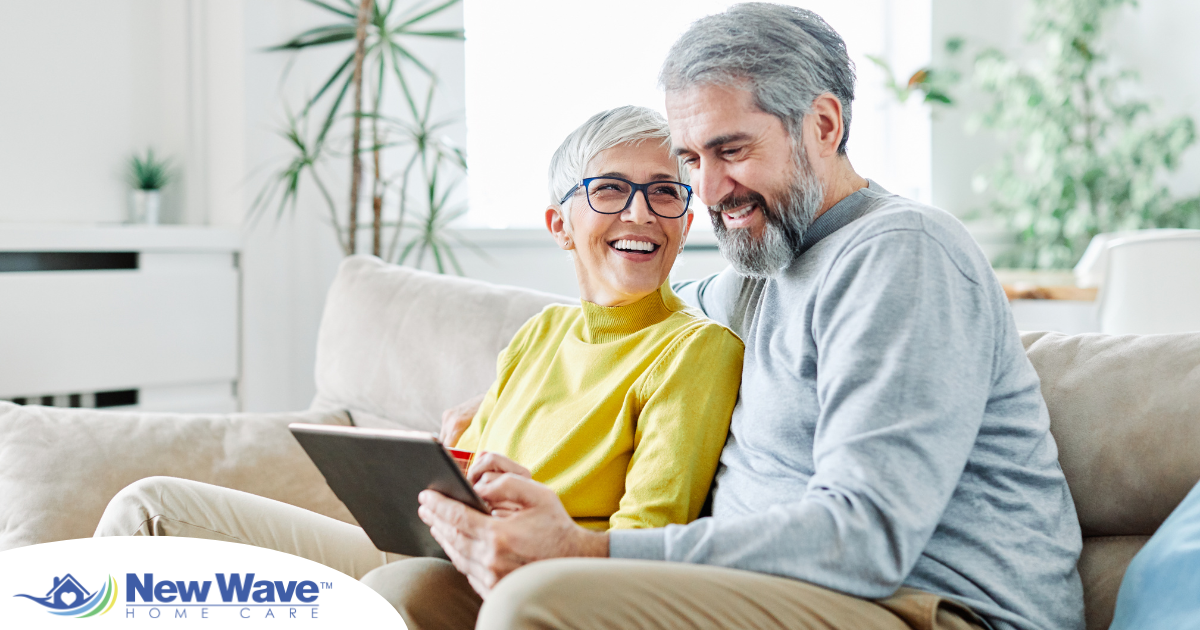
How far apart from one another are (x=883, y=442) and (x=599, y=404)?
0.44m

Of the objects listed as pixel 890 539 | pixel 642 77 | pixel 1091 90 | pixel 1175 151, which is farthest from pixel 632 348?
pixel 1091 90

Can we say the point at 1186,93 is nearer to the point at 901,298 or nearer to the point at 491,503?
the point at 901,298

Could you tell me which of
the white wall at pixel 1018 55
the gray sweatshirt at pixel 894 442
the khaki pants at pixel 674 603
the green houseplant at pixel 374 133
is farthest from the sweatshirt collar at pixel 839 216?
the white wall at pixel 1018 55

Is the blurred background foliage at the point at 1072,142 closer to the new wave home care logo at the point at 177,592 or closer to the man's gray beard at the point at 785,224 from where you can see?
the man's gray beard at the point at 785,224

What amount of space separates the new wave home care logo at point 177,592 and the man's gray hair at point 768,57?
2.33 feet

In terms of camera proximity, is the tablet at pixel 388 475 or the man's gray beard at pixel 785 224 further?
the man's gray beard at pixel 785 224

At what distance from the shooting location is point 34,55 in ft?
8.75

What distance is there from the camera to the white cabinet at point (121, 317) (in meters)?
2.47

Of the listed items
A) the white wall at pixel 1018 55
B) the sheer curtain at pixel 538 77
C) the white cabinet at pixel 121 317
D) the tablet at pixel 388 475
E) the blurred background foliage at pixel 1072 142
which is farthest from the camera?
the white wall at pixel 1018 55

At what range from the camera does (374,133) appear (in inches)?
106

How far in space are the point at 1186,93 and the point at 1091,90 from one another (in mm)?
446

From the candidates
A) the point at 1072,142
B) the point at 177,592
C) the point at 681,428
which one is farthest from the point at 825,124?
the point at 1072,142

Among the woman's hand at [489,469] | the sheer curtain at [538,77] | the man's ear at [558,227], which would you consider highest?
the sheer curtain at [538,77]

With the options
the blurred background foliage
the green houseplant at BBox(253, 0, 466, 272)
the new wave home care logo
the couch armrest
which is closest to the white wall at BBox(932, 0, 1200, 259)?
the blurred background foliage
